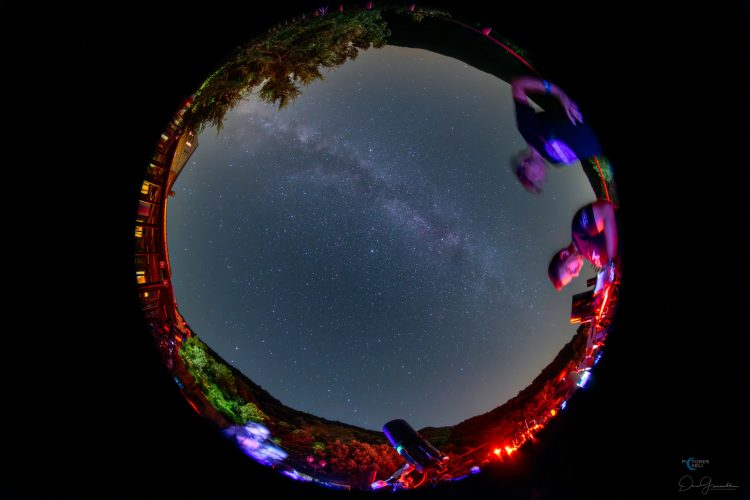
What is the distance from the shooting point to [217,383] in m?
2.90

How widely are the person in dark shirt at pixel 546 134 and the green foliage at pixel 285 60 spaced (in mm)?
1379

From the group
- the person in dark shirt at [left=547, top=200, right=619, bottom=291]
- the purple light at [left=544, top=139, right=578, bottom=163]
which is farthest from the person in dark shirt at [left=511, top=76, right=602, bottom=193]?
the person in dark shirt at [left=547, top=200, right=619, bottom=291]

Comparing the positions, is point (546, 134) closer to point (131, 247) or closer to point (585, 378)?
point (585, 378)

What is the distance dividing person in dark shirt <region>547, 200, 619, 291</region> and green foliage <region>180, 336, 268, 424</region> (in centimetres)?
310

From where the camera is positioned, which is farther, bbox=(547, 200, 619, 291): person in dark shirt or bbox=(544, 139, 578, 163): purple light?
bbox=(544, 139, 578, 163): purple light

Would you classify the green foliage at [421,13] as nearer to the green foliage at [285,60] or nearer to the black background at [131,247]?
the black background at [131,247]

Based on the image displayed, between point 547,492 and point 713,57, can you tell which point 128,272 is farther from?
point 713,57

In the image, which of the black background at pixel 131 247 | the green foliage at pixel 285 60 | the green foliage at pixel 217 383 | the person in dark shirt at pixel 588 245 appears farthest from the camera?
the green foliage at pixel 217 383

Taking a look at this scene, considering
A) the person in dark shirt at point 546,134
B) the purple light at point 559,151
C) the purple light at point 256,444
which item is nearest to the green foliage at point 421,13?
the person in dark shirt at point 546,134

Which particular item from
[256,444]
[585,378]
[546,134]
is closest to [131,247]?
[256,444]

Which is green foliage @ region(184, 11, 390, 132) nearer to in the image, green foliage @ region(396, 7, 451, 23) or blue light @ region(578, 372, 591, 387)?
green foliage @ region(396, 7, 451, 23)

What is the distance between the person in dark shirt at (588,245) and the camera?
2.66 m

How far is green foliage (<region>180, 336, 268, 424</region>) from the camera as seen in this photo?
277 centimetres

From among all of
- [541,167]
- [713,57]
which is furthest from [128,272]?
[713,57]
